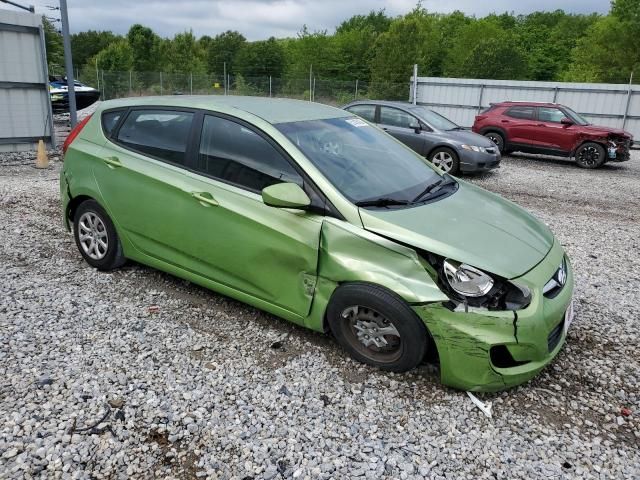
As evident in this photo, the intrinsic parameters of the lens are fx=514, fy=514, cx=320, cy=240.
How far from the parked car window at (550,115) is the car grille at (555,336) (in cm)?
1131

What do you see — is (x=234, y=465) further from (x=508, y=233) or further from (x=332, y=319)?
(x=508, y=233)

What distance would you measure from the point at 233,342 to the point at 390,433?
4.40 ft

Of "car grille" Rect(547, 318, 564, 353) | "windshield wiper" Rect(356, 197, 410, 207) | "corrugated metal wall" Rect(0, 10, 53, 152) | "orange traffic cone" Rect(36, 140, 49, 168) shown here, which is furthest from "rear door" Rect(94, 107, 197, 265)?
"corrugated metal wall" Rect(0, 10, 53, 152)

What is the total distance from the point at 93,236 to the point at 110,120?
3.42 feet

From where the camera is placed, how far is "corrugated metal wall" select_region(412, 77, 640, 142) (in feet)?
58.1

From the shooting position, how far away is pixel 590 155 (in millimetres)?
12648

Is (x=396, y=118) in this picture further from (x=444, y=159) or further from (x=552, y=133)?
(x=552, y=133)

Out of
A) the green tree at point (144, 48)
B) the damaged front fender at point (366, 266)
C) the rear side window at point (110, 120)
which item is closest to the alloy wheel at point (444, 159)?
the rear side window at point (110, 120)

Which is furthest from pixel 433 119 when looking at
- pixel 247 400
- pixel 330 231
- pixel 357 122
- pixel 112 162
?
pixel 247 400

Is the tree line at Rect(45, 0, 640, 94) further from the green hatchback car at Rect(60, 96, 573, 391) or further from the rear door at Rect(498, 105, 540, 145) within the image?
the green hatchback car at Rect(60, 96, 573, 391)

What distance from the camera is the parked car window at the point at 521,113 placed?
13.4 metres

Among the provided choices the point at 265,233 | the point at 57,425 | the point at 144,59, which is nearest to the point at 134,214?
the point at 265,233

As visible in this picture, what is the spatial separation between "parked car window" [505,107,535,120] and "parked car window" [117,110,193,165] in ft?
38.3

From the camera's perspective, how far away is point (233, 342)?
3639 mm
